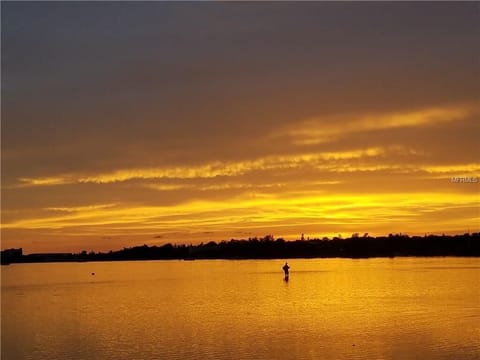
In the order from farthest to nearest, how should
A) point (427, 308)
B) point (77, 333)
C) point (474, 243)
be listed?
point (474, 243) → point (427, 308) → point (77, 333)

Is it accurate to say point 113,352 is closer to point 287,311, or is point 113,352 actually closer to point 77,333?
point 77,333

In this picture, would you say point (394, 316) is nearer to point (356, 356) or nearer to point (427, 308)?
point (427, 308)

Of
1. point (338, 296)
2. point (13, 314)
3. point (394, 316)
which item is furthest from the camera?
point (338, 296)

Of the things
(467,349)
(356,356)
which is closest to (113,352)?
(356,356)

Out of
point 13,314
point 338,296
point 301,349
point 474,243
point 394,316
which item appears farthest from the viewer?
point 474,243

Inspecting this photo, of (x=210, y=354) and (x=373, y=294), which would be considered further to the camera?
(x=373, y=294)

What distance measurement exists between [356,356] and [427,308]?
2052cm

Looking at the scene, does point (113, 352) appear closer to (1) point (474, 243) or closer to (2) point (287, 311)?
(2) point (287, 311)

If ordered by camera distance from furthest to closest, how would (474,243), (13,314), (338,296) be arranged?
1. (474,243)
2. (338,296)
3. (13,314)

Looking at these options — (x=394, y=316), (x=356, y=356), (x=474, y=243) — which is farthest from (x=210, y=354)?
(x=474, y=243)

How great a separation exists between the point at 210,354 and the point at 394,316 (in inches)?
678

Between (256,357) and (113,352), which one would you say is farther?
(113,352)

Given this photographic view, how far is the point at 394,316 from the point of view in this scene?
140 ft

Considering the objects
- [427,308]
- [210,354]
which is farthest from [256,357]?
[427,308]
